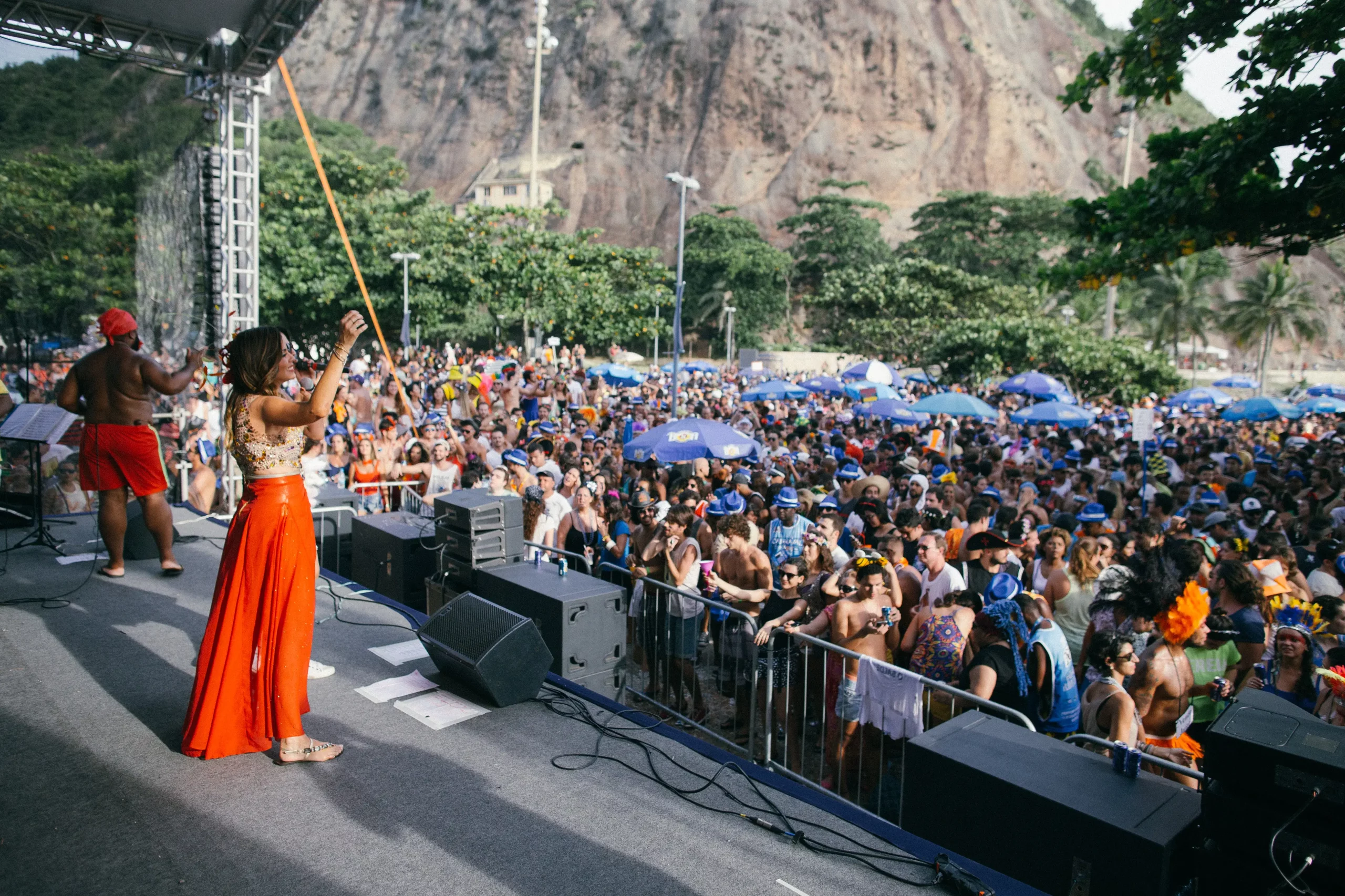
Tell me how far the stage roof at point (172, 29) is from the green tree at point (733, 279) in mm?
45525

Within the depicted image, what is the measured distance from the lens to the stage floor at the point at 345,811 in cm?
269

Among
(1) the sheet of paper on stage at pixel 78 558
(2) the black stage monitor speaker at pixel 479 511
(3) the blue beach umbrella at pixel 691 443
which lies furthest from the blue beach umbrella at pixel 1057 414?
(1) the sheet of paper on stage at pixel 78 558

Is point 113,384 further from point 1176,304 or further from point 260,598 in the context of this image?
point 1176,304

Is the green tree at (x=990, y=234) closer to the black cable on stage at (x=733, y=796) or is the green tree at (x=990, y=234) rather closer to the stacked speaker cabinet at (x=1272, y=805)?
the black cable on stage at (x=733, y=796)

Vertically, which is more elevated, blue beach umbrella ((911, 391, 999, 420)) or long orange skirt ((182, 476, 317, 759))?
blue beach umbrella ((911, 391, 999, 420))

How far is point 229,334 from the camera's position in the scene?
8.47 m

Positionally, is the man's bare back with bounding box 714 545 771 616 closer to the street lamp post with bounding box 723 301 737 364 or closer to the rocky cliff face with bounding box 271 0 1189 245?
the street lamp post with bounding box 723 301 737 364

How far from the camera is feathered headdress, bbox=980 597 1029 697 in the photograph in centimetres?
439

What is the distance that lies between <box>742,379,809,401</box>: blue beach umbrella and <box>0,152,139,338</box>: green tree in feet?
35.8

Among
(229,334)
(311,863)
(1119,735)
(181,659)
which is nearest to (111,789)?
(311,863)

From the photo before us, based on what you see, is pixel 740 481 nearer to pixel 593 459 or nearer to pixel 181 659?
pixel 593 459

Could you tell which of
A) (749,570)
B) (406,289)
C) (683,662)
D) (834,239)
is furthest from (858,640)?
→ (834,239)

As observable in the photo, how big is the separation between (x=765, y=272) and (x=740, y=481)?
150 ft

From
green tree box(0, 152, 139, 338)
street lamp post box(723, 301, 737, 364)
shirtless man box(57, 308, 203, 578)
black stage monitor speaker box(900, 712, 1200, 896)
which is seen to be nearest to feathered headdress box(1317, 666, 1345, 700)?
black stage monitor speaker box(900, 712, 1200, 896)
